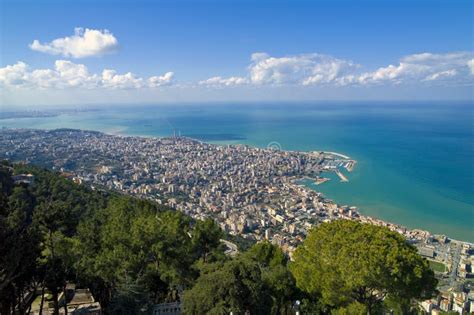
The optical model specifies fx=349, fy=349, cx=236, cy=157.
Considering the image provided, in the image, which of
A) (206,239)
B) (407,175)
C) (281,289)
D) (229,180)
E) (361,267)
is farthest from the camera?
(229,180)

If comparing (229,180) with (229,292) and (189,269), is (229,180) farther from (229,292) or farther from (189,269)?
(229,292)

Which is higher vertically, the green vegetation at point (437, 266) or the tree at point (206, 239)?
the tree at point (206, 239)

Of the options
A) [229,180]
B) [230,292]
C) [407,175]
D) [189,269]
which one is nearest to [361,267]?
[230,292]

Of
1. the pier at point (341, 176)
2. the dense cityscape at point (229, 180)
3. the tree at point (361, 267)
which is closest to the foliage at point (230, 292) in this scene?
the tree at point (361, 267)

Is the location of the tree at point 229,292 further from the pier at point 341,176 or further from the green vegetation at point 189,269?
the pier at point 341,176

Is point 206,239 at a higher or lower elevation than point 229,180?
higher

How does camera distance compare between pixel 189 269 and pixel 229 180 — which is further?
pixel 229 180

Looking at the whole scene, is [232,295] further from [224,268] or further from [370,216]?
[370,216]
